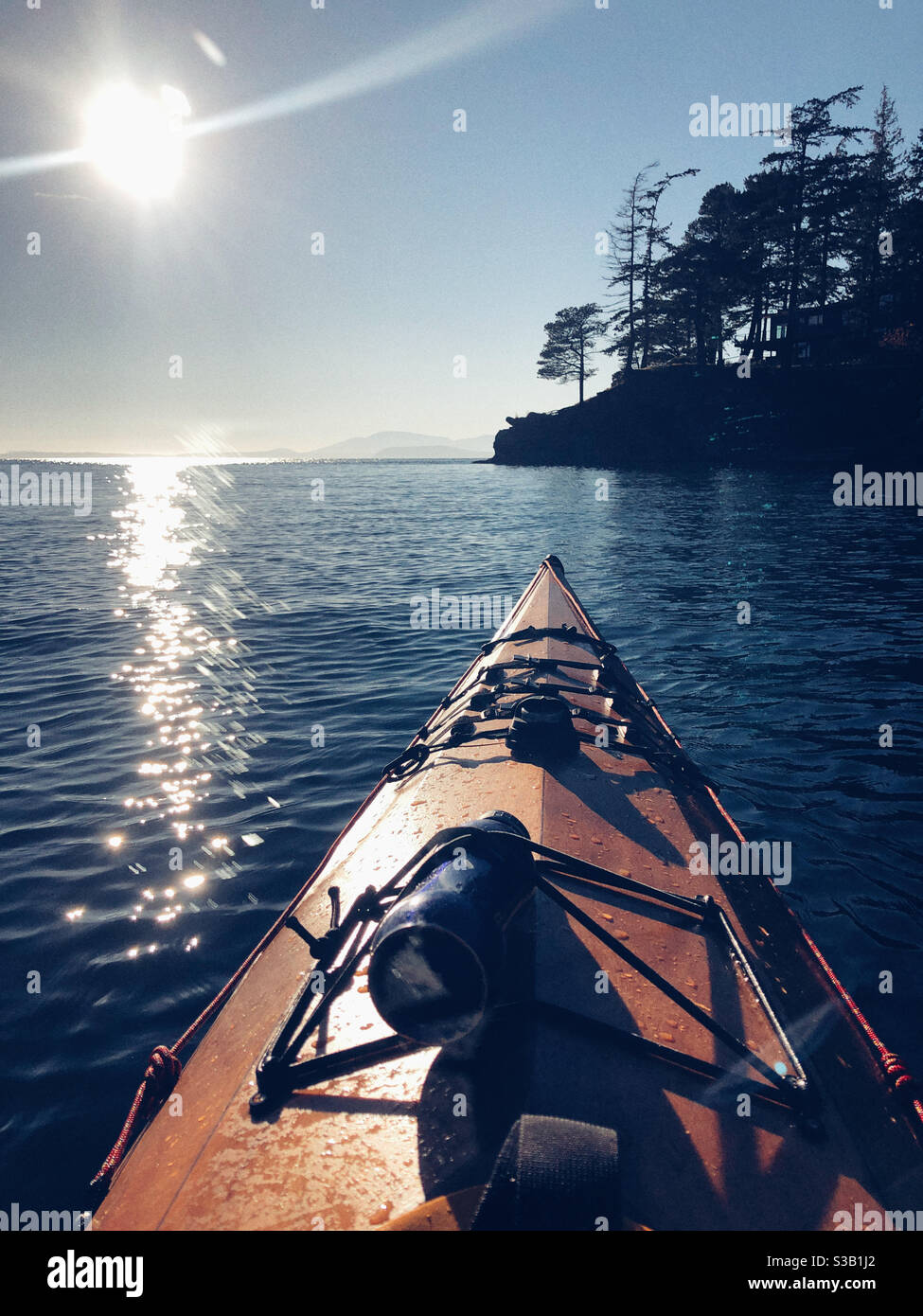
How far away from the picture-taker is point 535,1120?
1.57 metres

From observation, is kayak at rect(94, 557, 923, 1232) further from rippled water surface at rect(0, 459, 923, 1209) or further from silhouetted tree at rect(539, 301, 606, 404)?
silhouetted tree at rect(539, 301, 606, 404)

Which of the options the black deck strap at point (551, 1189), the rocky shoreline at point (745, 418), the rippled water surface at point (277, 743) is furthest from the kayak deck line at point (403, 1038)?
the rocky shoreline at point (745, 418)

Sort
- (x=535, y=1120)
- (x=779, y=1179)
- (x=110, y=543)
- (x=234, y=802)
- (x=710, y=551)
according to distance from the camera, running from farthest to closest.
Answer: (x=110, y=543), (x=710, y=551), (x=234, y=802), (x=779, y=1179), (x=535, y=1120)

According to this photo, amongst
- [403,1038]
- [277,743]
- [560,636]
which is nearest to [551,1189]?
[403,1038]

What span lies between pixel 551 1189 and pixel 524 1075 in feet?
1.82

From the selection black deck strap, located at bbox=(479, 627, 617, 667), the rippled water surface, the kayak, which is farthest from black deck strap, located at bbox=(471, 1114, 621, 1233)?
black deck strap, located at bbox=(479, 627, 617, 667)

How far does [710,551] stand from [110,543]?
22.0 m

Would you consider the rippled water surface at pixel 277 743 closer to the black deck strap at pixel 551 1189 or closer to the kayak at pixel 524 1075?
the kayak at pixel 524 1075

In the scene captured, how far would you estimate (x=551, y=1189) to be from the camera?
1430 mm

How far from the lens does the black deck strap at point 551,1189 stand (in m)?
1.41

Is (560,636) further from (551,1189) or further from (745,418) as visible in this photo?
(745,418)

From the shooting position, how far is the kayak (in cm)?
171
